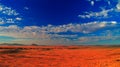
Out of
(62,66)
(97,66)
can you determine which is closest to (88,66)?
(97,66)

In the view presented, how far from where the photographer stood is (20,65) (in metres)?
17.1

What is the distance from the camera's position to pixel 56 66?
53.1ft

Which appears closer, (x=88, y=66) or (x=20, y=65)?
(x=88, y=66)

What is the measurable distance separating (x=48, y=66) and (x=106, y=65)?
4123mm

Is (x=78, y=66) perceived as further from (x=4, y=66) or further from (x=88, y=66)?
(x=4, y=66)

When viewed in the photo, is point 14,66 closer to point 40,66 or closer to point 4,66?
point 4,66

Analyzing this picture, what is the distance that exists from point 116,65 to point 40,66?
214 inches

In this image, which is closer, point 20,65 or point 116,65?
point 116,65

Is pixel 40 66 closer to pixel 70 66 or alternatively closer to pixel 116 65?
pixel 70 66

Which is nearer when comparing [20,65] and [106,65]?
[106,65]

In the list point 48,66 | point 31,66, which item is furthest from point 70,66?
point 31,66

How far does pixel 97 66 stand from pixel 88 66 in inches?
25.4

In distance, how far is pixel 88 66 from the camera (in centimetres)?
1577

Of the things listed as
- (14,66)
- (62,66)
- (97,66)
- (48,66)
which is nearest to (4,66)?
(14,66)
